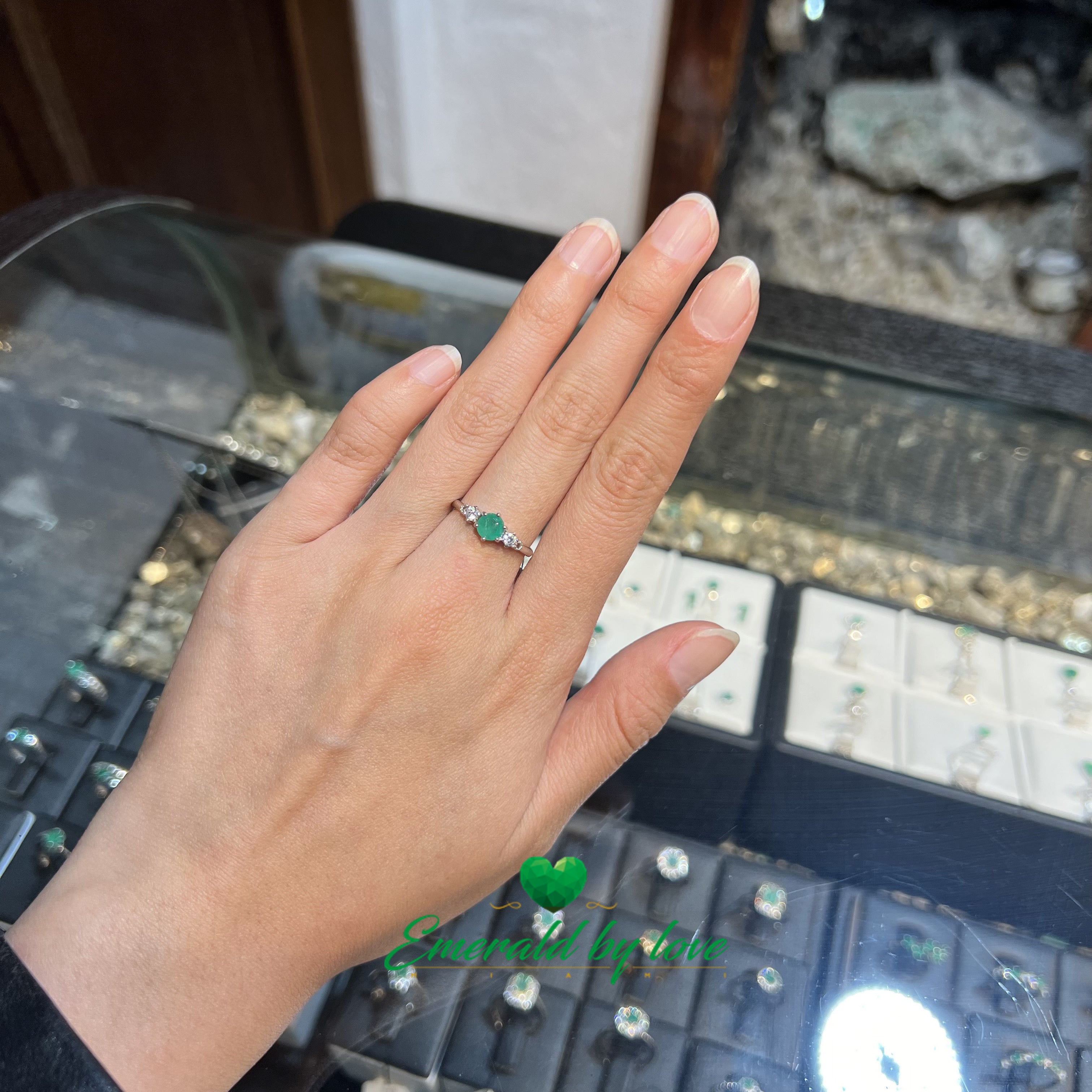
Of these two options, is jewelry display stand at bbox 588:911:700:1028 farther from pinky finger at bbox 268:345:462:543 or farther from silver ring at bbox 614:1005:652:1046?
pinky finger at bbox 268:345:462:543

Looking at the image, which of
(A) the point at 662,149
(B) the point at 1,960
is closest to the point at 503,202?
(A) the point at 662,149

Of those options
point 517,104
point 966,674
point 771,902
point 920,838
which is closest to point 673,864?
point 771,902

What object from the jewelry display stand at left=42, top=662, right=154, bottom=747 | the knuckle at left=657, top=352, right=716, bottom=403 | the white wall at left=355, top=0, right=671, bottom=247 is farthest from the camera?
the white wall at left=355, top=0, right=671, bottom=247

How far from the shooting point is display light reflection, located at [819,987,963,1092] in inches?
18.2

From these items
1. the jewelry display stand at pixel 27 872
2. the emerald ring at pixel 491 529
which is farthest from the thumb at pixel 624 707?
the jewelry display stand at pixel 27 872

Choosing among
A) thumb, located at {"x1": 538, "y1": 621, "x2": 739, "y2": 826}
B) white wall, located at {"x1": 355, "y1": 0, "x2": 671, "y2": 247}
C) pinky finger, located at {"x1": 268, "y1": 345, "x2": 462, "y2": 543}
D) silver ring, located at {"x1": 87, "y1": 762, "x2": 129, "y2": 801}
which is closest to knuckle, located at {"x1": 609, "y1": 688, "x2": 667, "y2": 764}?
thumb, located at {"x1": 538, "y1": 621, "x2": 739, "y2": 826}

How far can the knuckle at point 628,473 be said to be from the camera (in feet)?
1.66

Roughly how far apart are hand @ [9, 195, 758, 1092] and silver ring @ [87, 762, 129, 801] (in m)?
0.05

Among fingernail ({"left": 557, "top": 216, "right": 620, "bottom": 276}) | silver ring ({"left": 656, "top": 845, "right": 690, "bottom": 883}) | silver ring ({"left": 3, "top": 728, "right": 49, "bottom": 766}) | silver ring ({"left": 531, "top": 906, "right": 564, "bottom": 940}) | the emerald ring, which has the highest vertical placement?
fingernail ({"left": 557, "top": 216, "right": 620, "bottom": 276})

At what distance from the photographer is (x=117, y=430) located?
773 millimetres

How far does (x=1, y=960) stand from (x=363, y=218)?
844 mm

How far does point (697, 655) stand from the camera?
51 centimetres

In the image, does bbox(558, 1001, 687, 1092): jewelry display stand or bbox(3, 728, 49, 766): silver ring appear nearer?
bbox(558, 1001, 687, 1092): jewelry display stand

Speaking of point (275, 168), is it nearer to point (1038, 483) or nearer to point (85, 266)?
point (85, 266)
